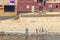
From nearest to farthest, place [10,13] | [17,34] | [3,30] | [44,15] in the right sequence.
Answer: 1. [17,34]
2. [3,30]
3. [44,15]
4. [10,13]

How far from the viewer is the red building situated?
262 feet

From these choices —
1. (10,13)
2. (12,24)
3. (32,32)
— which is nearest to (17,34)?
(32,32)

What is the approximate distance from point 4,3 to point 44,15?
2032 centimetres

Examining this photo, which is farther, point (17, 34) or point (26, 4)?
point (26, 4)

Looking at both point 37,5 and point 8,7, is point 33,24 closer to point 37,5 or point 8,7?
point 37,5

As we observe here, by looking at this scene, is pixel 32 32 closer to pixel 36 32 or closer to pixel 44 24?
pixel 36 32

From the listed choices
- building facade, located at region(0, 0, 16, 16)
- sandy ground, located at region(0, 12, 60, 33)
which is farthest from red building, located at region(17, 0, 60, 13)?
sandy ground, located at region(0, 12, 60, 33)

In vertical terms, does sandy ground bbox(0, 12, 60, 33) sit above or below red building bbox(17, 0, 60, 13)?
below

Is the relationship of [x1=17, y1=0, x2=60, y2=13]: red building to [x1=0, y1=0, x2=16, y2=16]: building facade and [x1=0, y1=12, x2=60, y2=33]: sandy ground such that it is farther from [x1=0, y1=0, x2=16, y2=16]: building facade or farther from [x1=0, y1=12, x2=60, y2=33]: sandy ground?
[x1=0, y1=12, x2=60, y2=33]: sandy ground

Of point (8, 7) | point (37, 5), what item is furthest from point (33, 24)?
point (8, 7)

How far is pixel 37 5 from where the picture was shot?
3159 inches

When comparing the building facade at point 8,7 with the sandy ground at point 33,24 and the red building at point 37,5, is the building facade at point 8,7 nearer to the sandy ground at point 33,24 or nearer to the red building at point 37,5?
the red building at point 37,5

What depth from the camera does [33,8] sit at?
79.8m

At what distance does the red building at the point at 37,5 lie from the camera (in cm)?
7975
